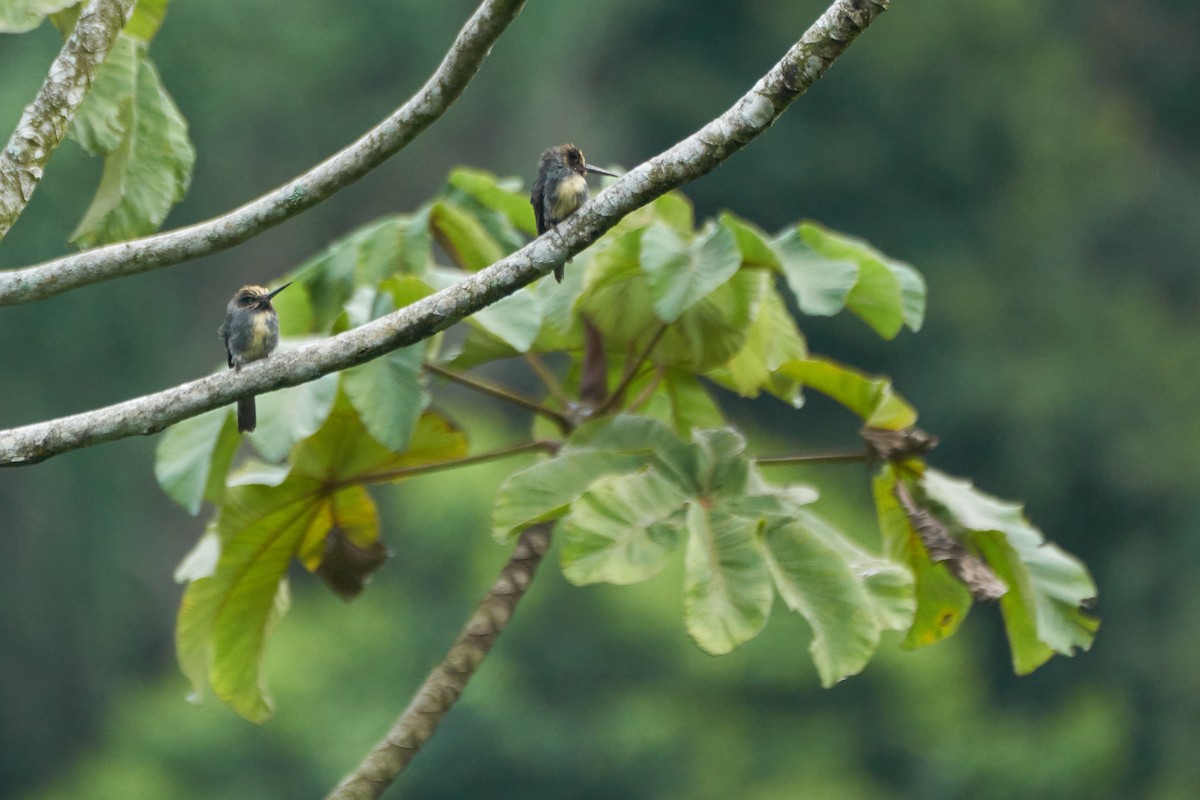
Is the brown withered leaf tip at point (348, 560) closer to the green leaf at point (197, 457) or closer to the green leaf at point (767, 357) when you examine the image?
the green leaf at point (197, 457)

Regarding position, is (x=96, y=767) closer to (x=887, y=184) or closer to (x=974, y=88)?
(x=887, y=184)

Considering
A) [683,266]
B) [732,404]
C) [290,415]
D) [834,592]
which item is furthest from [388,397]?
[732,404]

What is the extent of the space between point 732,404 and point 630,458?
59.6 feet

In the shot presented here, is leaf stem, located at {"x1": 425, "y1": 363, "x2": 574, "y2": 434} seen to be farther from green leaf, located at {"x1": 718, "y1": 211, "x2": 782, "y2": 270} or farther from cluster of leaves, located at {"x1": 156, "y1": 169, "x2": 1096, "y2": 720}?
green leaf, located at {"x1": 718, "y1": 211, "x2": 782, "y2": 270}

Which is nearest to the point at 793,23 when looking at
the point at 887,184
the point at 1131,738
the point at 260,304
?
the point at 887,184

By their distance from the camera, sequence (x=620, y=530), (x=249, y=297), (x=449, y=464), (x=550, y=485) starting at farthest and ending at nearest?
(x=449, y=464) → (x=249, y=297) → (x=550, y=485) → (x=620, y=530)

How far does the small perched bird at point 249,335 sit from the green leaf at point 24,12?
72cm

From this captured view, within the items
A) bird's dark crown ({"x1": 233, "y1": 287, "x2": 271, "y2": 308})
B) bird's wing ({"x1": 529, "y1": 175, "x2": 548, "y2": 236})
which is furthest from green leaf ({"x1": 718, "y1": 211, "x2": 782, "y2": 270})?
bird's dark crown ({"x1": 233, "y1": 287, "x2": 271, "y2": 308})

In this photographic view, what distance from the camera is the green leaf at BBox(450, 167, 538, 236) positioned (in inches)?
178

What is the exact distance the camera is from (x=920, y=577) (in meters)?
4.17

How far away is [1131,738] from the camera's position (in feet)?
63.7

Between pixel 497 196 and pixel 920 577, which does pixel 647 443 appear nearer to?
pixel 920 577

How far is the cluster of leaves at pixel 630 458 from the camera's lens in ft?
11.9

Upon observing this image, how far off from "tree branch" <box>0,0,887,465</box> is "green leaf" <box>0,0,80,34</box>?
3.02ft
